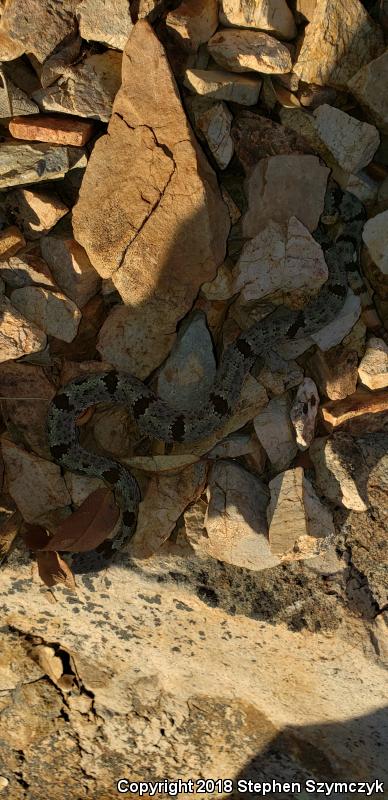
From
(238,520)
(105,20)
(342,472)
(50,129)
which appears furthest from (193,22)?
(238,520)

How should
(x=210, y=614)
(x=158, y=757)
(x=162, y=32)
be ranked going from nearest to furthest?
(x=162, y=32)
(x=210, y=614)
(x=158, y=757)

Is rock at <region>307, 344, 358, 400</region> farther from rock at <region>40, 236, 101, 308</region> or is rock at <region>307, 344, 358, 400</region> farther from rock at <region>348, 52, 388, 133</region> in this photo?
rock at <region>40, 236, 101, 308</region>

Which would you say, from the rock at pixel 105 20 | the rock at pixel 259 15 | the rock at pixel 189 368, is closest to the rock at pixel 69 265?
the rock at pixel 189 368

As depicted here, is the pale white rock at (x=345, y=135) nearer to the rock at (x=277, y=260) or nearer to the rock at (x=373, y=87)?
the rock at (x=373, y=87)

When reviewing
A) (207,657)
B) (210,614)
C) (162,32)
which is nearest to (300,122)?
(162,32)

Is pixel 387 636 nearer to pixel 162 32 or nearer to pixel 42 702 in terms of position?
pixel 42 702

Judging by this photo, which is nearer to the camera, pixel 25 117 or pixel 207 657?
pixel 25 117
